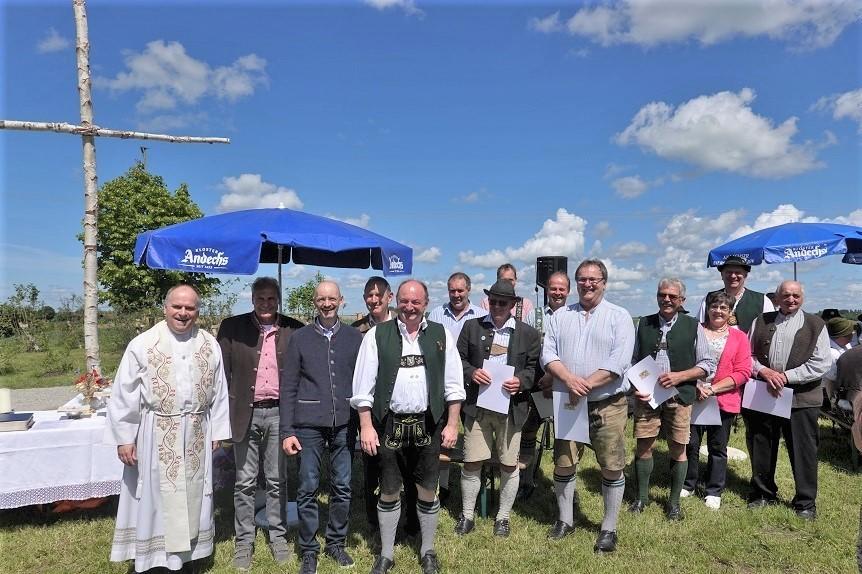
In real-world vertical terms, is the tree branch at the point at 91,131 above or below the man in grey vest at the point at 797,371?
above

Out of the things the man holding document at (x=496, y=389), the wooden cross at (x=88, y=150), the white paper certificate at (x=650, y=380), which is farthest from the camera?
the wooden cross at (x=88, y=150)

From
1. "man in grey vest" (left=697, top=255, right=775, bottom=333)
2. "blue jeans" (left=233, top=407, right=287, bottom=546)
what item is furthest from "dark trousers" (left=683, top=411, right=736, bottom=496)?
"blue jeans" (left=233, top=407, right=287, bottom=546)

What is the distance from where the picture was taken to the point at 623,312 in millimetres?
3947

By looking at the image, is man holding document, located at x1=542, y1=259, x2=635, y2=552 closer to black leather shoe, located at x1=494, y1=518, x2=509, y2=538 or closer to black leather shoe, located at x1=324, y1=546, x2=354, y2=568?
black leather shoe, located at x1=494, y1=518, x2=509, y2=538

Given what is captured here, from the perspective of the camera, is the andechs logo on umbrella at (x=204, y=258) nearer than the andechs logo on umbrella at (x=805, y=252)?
Yes

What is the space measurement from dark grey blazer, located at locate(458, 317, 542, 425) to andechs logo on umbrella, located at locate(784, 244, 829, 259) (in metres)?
4.25

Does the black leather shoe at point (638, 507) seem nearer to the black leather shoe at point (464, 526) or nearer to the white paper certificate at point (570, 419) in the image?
the white paper certificate at point (570, 419)

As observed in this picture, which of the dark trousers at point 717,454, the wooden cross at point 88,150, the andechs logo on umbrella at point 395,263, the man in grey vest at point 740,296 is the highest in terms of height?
the wooden cross at point 88,150

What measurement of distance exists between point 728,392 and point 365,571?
3506 mm

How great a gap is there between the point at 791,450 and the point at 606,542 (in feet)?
6.66

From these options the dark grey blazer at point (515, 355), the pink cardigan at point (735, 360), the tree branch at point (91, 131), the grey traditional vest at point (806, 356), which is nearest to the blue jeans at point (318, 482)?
the dark grey blazer at point (515, 355)

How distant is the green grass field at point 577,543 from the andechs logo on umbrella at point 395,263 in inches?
88.2

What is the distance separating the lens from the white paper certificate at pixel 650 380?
4.22 m

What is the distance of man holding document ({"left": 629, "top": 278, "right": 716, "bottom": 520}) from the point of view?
4293 millimetres
